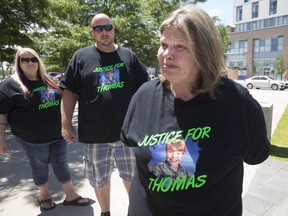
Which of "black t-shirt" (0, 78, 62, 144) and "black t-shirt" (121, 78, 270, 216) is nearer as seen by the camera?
"black t-shirt" (121, 78, 270, 216)

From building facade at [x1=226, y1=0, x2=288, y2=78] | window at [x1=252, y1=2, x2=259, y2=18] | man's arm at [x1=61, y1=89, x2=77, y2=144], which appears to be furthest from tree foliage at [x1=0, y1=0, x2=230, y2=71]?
window at [x1=252, y1=2, x2=259, y2=18]

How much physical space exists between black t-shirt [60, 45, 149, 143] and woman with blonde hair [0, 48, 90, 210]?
624 millimetres

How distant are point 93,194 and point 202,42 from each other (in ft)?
10.2

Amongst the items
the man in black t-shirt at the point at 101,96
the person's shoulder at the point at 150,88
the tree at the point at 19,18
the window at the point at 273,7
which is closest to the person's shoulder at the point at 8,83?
the man in black t-shirt at the point at 101,96

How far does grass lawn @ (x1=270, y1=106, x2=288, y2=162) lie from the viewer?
5352mm

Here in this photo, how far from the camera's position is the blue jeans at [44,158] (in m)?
3.42

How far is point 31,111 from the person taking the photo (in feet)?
10.9

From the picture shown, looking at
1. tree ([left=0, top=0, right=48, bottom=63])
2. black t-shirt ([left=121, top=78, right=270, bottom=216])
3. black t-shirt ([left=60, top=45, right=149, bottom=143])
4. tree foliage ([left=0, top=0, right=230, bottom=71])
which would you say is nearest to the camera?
black t-shirt ([left=121, top=78, right=270, bottom=216])

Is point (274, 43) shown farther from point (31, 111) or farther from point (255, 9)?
point (31, 111)

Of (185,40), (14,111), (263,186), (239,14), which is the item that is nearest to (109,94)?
(14,111)

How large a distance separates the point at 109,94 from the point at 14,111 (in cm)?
126

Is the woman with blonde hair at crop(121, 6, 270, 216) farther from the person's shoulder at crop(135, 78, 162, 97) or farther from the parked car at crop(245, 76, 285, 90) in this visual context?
the parked car at crop(245, 76, 285, 90)

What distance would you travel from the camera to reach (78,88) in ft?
9.42

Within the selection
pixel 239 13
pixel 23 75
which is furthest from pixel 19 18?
pixel 239 13
